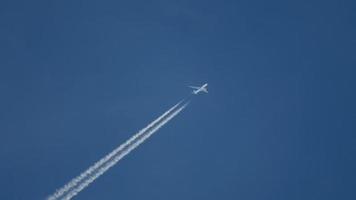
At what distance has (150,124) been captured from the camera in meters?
69.6

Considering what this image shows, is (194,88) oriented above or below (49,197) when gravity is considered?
above

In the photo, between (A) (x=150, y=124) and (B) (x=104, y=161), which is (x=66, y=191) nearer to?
(B) (x=104, y=161)

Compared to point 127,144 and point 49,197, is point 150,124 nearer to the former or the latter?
point 127,144

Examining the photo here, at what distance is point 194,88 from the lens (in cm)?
7169

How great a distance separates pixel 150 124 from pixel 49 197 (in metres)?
10.6

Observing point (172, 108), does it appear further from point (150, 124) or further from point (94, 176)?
point (94, 176)

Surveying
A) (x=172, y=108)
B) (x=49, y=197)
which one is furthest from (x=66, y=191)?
(x=172, y=108)

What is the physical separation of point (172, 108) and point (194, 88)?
8.41 feet

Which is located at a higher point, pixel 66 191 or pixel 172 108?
pixel 172 108

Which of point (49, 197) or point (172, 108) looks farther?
point (172, 108)

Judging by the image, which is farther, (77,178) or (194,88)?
(194,88)

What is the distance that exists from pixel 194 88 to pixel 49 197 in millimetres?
15467

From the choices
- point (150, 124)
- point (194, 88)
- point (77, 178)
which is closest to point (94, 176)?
point (77, 178)

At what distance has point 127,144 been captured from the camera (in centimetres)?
6850
